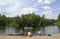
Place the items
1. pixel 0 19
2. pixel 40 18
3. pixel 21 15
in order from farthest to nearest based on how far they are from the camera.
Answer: pixel 0 19
pixel 40 18
pixel 21 15

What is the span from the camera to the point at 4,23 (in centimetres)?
11225

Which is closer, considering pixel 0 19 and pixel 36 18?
pixel 36 18

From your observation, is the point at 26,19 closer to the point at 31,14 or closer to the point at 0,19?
the point at 31,14

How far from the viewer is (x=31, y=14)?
95125 mm

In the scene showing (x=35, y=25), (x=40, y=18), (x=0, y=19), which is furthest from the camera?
(x=0, y=19)

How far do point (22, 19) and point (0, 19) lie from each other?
3102cm

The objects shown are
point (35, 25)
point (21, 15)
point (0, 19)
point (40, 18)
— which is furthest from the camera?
point (0, 19)

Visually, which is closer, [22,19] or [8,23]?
[22,19]

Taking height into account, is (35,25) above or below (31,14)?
below

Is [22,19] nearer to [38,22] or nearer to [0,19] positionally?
[38,22]

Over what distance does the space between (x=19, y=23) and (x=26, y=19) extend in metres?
4.18

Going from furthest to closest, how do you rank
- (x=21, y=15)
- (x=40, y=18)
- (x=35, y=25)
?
(x=40, y=18), (x=35, y=25), (x=21, y=15)

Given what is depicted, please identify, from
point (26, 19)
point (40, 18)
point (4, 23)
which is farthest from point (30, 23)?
point (4, 23)

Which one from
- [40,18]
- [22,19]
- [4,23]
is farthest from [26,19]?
[4,23]
